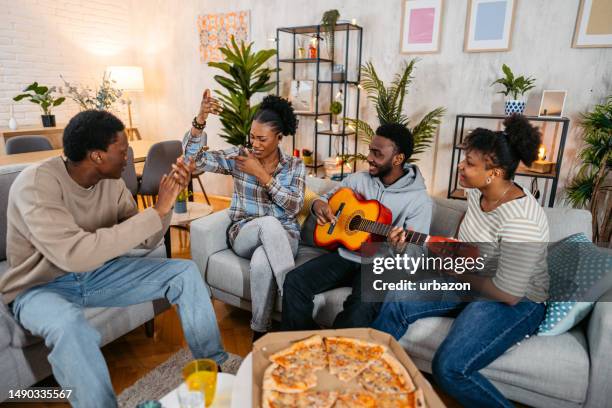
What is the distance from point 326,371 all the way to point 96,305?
0.96 metres

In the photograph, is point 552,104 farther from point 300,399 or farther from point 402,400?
point 300,399

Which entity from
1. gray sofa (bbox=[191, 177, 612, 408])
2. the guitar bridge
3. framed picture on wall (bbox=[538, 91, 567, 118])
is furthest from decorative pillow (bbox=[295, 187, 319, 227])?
framed picture on wall (bbox=[538, 91, 567, 118])

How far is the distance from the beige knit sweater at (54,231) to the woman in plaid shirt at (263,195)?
1.80 ft

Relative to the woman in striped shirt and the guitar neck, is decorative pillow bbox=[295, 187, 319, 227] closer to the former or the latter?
the guitar neck

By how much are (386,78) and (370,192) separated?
1.77m

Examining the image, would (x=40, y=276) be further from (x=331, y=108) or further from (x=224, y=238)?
(x=331, y=108)

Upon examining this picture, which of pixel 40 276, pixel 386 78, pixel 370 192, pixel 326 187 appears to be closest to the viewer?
pixel 40 276

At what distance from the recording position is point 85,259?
1290 mm

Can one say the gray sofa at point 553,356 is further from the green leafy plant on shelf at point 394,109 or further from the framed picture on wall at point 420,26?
the framed picture on wall at point 420,26

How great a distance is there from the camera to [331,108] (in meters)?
3.49

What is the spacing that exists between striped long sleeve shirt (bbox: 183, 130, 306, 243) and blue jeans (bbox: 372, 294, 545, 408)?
918mm

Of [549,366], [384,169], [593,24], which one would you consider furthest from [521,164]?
[549,366]

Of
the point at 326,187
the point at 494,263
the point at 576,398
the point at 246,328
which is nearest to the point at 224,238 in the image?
the point at 246,328

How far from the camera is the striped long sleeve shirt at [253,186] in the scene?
80.1 inches
